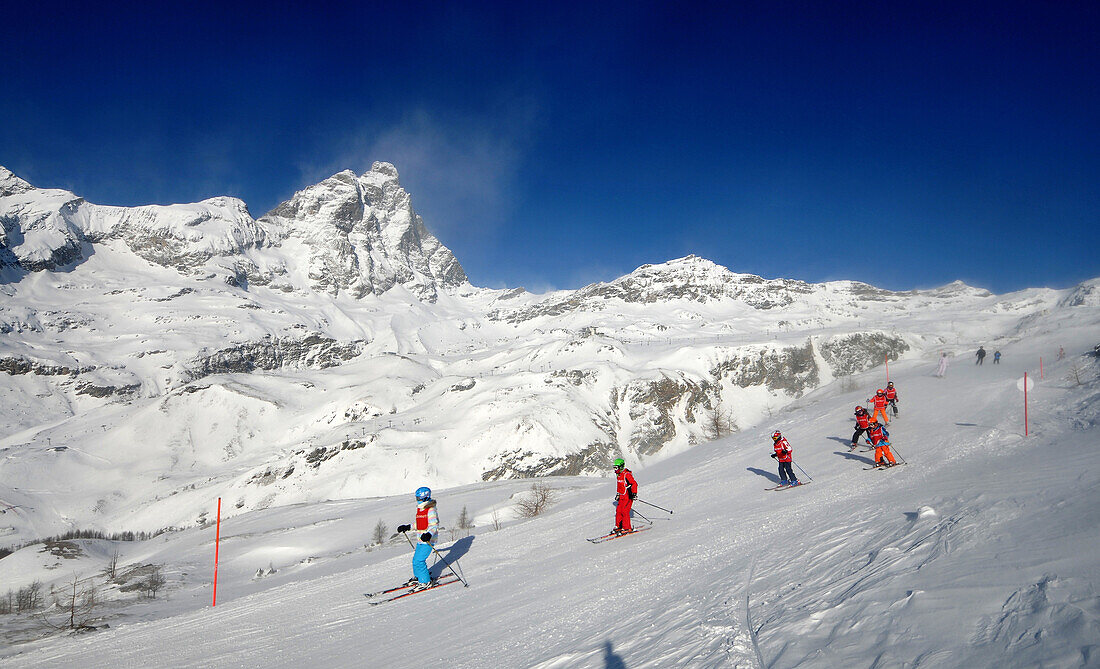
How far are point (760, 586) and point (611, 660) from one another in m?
2.03

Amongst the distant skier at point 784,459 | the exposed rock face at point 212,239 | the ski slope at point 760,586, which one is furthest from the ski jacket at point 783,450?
the exposed rock face at point 212,239

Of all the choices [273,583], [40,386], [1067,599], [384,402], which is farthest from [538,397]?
[40,386]

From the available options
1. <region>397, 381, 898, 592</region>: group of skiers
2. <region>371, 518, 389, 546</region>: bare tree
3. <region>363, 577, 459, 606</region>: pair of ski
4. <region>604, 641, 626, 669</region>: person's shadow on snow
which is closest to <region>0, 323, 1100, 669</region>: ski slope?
<region>604, 641, 626, 669</region>: person's shadow on snow

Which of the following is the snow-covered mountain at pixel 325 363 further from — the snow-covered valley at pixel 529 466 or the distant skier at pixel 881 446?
the distant skier at pixel 881 446

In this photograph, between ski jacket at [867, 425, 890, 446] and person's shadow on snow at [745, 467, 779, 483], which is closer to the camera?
ski jacket at [867, 425, 890, 446]

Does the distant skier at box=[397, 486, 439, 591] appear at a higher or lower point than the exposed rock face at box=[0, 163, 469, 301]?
lower

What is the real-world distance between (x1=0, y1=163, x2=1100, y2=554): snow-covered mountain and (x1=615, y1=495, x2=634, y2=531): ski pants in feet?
98.7

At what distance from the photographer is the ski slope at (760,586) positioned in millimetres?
3762

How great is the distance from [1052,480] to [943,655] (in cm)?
551

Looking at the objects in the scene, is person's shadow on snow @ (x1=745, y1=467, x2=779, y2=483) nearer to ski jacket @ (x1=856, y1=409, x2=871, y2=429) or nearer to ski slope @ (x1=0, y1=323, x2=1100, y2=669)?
ski slope @ (x1=0, y1=323, x2=1100, y2=669)

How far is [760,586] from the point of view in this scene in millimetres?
5734

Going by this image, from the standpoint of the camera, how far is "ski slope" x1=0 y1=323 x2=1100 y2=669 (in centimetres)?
376

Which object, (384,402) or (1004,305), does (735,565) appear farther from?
(1004,305)

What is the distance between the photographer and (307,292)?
16138cm
